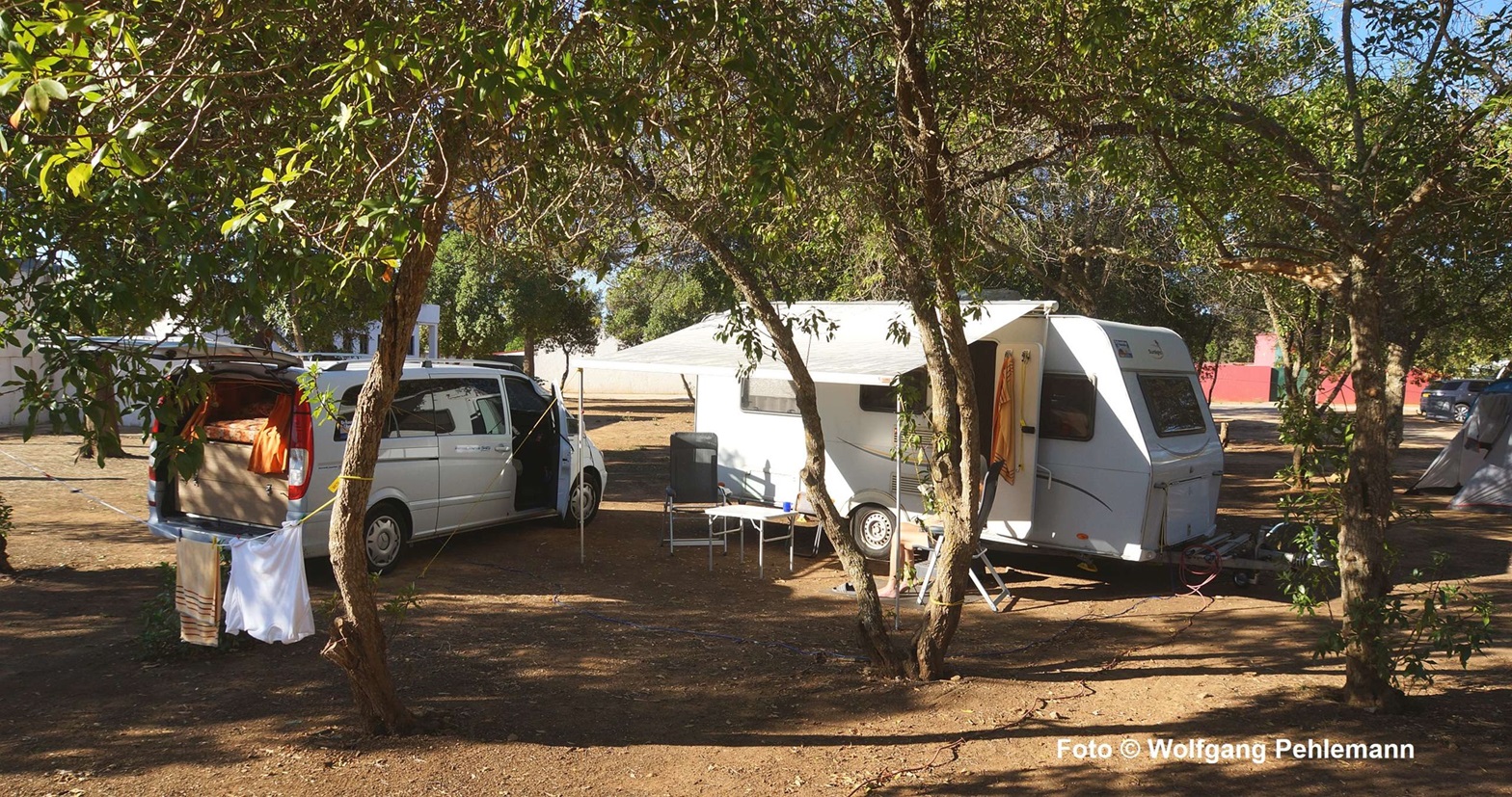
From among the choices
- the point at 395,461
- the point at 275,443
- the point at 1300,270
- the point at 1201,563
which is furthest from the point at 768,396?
the point at 1300,270

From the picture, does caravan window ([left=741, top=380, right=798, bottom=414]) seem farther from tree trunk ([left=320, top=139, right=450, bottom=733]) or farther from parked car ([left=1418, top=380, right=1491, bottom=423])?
parked car ([left=1418, top=380, right=1491, bottom=423])

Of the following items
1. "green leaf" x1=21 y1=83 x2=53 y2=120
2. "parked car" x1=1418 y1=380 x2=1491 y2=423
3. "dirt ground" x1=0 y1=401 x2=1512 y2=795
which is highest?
→ "green leaf" x1=21 y1=83 x2=53 y2=120

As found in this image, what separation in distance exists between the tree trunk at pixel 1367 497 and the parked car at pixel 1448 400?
31.7 metres

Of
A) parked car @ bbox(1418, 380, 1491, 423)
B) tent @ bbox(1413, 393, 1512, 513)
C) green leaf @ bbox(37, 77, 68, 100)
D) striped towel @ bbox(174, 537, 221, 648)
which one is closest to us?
green leaf @ bbox(37, 77, 68, 100)

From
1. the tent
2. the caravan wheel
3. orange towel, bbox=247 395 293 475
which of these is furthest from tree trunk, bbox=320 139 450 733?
the tent

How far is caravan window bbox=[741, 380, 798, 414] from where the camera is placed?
1085 cm

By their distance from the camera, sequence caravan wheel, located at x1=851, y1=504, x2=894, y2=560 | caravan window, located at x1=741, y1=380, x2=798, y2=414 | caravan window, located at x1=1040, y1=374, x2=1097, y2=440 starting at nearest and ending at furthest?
caravan window, located at x1=1040, y1=374, x2=1097, y2=440 < caravan wheel, located at x1=851, y1=504, x2=894, y2=560 < caravan window, located at x1=741, y1=380, x2=798, y2=414

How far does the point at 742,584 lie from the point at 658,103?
180 inches

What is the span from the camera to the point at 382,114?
5082 mm

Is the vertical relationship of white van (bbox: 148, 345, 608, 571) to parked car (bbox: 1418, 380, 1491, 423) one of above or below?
below

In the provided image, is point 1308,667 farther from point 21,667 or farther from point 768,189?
point 21,667

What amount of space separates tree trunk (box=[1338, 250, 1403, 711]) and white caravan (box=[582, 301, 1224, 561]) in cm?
319

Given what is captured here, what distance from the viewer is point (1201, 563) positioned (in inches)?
348

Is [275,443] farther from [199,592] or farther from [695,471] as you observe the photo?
[695,471]
